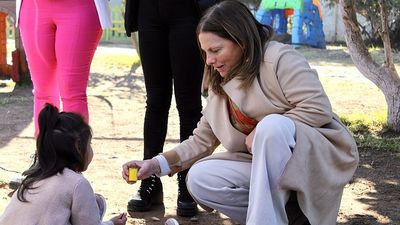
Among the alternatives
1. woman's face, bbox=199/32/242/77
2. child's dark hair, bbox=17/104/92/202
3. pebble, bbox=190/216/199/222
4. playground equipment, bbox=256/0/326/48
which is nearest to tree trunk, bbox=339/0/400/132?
pebble, bbox=190/216/199/222

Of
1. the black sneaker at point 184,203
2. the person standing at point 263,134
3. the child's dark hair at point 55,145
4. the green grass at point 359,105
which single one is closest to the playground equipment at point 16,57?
the green grass at point 359,105

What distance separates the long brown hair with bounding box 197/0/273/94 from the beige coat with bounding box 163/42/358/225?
0.03m

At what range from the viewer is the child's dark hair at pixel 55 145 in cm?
242

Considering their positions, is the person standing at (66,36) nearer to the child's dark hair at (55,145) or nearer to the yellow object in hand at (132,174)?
the yellow object in hand at (132,174)

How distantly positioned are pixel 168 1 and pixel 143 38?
0.23m

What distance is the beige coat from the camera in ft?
8.21

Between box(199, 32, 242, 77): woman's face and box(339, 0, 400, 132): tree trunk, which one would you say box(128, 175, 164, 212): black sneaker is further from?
box(339, 0, 400, 132): tree trunk

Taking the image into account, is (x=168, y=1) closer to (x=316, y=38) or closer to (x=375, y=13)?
(x=375, y=13)

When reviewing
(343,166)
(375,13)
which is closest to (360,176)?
(343,166)

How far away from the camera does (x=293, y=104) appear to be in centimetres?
264

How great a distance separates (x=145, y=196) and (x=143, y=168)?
0.71m

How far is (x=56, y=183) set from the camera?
2412 millimetres

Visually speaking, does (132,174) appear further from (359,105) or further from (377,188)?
(359,105)

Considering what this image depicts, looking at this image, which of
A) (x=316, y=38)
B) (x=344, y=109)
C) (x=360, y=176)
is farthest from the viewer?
(x=316, y=38)
